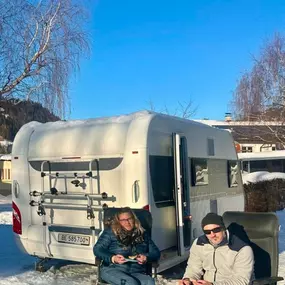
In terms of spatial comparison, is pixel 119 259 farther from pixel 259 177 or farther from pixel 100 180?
pixel 259 177

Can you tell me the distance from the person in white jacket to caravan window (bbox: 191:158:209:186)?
10.2 feet

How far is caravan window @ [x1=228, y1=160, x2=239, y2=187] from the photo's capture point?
9.16 m

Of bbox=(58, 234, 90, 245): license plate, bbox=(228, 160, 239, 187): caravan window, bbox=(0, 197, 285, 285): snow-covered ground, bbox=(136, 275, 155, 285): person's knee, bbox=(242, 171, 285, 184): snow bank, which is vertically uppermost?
bbox=(228, 160, 239, 187): caravan window

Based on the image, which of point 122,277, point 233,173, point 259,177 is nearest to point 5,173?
point 259,177

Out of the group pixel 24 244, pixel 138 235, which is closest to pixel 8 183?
pixel 24 244

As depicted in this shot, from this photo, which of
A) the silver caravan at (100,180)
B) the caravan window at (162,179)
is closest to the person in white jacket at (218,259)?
the silver caravan at (100,180)

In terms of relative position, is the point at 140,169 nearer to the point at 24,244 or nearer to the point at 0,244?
the point at 24,244

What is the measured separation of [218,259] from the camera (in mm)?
4195

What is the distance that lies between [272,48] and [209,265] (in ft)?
64.7

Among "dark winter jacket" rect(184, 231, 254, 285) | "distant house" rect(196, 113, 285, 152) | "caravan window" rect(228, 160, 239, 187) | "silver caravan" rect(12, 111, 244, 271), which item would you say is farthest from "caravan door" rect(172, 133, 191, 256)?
"distant house" rect(196, 113, 285, 152)

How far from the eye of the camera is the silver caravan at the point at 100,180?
6199mm

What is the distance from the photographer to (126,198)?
20.1ft

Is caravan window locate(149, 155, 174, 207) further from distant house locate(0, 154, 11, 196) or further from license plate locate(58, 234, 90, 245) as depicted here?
distant house locate(0, 154, 11, 196)

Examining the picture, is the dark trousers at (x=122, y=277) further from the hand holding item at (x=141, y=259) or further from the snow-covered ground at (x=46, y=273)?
the snow-covered ground at (x=46, y=273)
